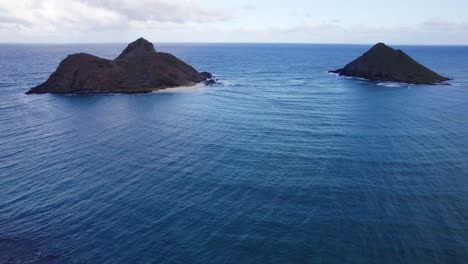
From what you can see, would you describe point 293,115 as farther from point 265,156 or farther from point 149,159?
point 149,159

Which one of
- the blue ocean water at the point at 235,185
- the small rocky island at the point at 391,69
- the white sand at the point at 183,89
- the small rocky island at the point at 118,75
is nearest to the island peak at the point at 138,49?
the small rocky island at the point at 118,75

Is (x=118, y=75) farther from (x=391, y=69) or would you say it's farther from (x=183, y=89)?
(x=391, y=69)

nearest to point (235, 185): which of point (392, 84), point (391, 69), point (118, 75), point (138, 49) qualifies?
point (118, 75)

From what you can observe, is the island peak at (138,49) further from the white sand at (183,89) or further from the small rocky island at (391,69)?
the small rocky island at (391,69)

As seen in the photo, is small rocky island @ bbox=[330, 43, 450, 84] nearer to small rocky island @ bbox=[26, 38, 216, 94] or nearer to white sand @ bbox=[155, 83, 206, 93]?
small rocky island @ bbox=[26, 38, 216, 94]

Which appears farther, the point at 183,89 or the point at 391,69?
the point at 391,69

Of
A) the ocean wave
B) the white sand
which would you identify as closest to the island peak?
the white sand
